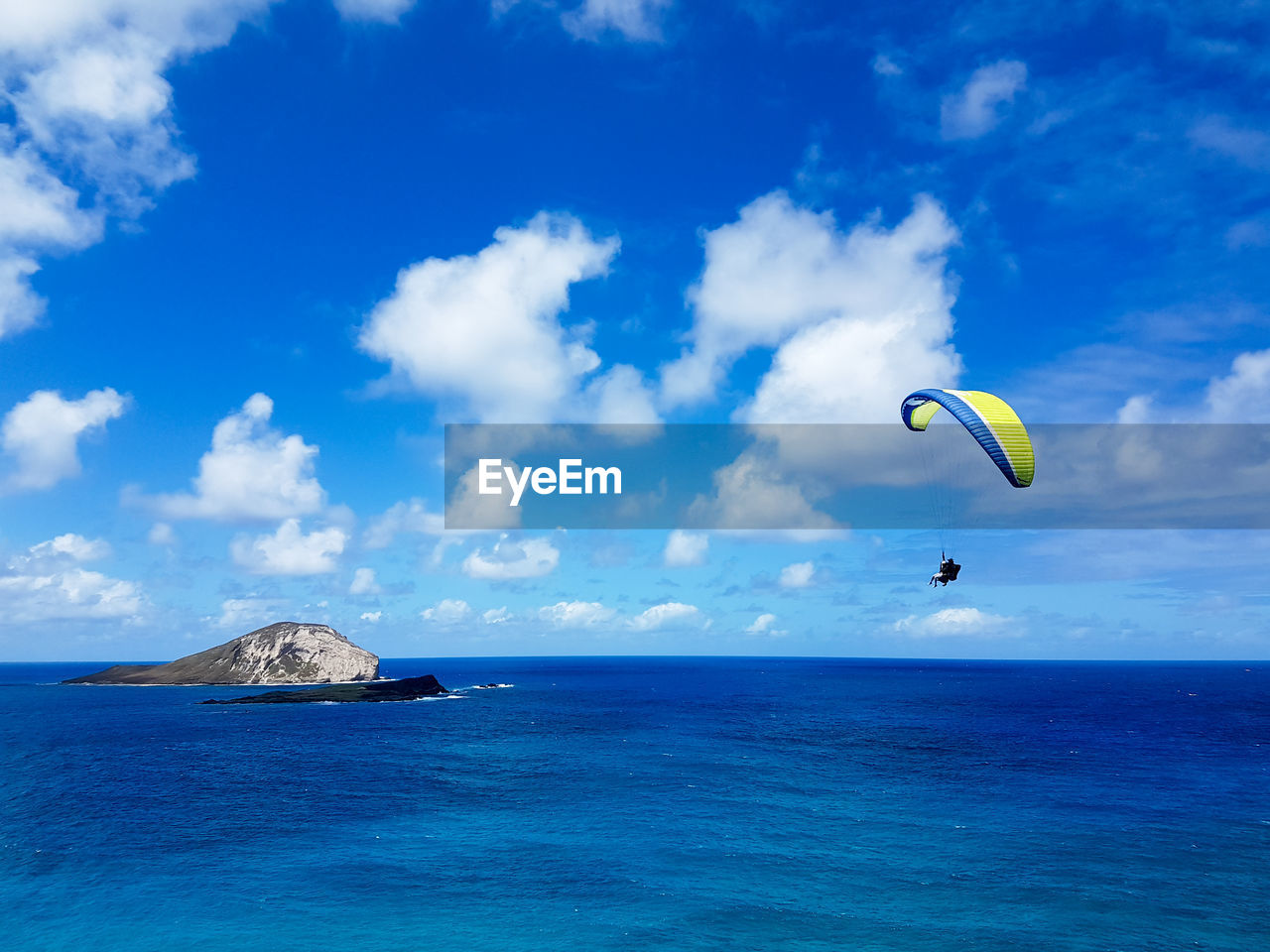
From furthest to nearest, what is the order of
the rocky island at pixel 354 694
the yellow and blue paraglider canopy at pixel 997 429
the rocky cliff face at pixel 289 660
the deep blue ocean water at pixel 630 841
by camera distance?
the rocky cliff face at pixel 289 660 → the rocky island at pixel 354 694 → the yellow and blue paraglider canopy at pixel 997 429 → the deep blue ocean water at pixel 630 841

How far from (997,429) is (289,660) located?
566ft

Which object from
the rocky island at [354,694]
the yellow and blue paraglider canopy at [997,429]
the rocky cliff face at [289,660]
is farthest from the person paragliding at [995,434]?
the rocky cliff face at [289,660]

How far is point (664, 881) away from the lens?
40.7 metres

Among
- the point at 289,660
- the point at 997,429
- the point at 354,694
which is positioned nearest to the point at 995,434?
the point at 997,429

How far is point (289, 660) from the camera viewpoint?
168 m

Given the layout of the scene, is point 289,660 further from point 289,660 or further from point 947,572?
point 947,572

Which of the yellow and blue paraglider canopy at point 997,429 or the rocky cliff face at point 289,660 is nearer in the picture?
the yellow and blue paraglider canopy at point 997,429

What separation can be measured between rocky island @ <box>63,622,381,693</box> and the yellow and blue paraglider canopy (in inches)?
6290

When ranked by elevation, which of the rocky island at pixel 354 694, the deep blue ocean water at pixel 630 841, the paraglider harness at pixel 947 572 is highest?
the paraglider harness at pixel 947 572

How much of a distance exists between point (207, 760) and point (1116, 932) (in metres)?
81.7

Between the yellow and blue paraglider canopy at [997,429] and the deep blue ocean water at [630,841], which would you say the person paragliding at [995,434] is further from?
the deep blue ocean water at [630,841]

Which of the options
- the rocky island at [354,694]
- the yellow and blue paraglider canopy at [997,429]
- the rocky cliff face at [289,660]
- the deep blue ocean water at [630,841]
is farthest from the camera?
the rocky cliff face at [289,660]

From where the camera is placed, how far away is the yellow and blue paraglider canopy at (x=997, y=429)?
37781 millimetres

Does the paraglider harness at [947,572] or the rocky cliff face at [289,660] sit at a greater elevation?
the paraglider harness at [947,572]
